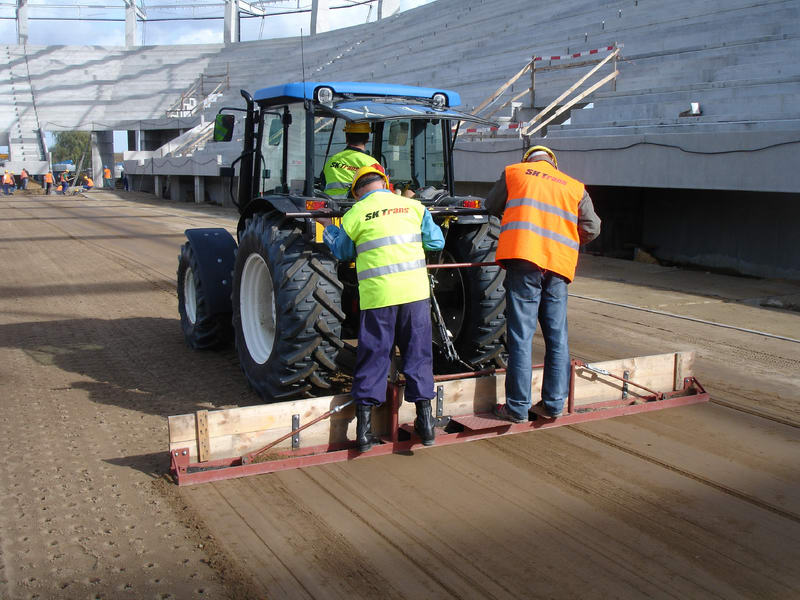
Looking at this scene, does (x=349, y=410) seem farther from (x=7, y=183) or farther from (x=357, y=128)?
(x=7, y=183)

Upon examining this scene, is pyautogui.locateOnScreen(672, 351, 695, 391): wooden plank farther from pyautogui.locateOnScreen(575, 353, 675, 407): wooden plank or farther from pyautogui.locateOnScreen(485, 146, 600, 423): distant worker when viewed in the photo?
pyautogui.locateOnScreen(485, 146, 600, 423): distant worker

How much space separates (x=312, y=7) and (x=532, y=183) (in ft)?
162

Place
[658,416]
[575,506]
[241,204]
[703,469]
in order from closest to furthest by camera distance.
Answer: [575,506] → [703,469] → [658,416] → [241,204]

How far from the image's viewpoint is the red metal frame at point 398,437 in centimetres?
421

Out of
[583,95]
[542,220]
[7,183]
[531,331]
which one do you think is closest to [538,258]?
[542,220]

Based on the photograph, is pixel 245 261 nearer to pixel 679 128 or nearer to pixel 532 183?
pixel 532 183

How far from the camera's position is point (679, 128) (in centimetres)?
1310

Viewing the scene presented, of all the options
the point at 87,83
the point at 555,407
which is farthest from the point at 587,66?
the point at 87,83

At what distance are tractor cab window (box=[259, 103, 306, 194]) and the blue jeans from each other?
191 cm

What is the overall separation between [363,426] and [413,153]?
8.50 ft

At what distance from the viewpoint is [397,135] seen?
6125mm

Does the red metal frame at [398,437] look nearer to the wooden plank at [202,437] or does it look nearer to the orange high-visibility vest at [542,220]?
the wooden plank at [202,437]

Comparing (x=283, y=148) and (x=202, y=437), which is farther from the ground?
(x=283, y=148)

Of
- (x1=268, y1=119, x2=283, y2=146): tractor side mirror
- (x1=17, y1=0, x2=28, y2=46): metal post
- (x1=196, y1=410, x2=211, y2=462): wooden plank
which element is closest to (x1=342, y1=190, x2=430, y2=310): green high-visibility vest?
(x1=196, y1=410, x2=211, y2=462): wooden plank
